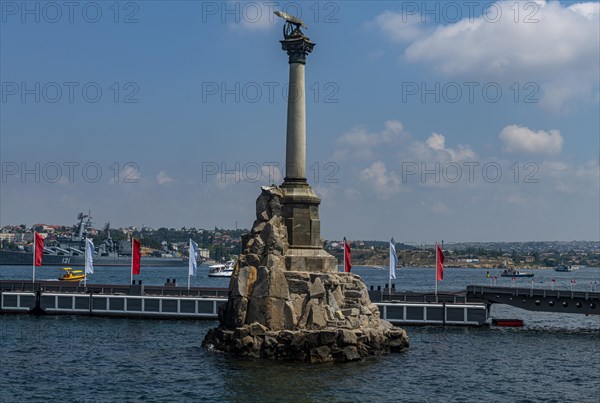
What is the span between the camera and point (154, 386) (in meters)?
35.6

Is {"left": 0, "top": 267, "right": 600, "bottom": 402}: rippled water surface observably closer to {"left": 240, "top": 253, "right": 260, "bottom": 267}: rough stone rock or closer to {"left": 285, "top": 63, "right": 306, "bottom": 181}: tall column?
{"left": 240, "top": 253, "right": 260, "bottom": 267}: rough stone rock

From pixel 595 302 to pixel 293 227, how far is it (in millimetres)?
28862

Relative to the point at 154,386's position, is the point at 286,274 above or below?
above

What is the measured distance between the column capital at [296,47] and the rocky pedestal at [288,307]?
811 centimetres

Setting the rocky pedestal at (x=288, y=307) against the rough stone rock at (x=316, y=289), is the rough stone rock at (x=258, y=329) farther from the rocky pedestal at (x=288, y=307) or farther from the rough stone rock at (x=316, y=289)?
the rough stone rock at (x=316, y=289)

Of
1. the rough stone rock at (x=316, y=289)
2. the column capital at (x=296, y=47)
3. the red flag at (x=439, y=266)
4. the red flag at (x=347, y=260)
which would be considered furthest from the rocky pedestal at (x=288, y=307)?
the red flag at (x=439, y=266)

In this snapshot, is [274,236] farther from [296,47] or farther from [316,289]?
[296,47]

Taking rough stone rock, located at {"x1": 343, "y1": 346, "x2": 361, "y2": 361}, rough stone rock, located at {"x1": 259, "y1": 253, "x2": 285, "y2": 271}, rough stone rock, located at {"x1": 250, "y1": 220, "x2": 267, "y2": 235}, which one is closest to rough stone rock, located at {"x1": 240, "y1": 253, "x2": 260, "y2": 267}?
rough stone rock, located at {"x1": 259, "y1": 253, "x2": 285, "y2": 271}

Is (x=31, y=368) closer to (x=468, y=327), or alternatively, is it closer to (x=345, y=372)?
(x=345, y=372)

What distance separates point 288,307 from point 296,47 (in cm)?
1580

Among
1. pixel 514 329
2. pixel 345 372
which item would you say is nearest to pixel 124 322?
pixel 345 372

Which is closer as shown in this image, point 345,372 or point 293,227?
point 345,372

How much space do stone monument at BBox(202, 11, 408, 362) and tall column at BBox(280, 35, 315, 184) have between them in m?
0.06

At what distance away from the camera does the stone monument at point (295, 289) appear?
4228cm
